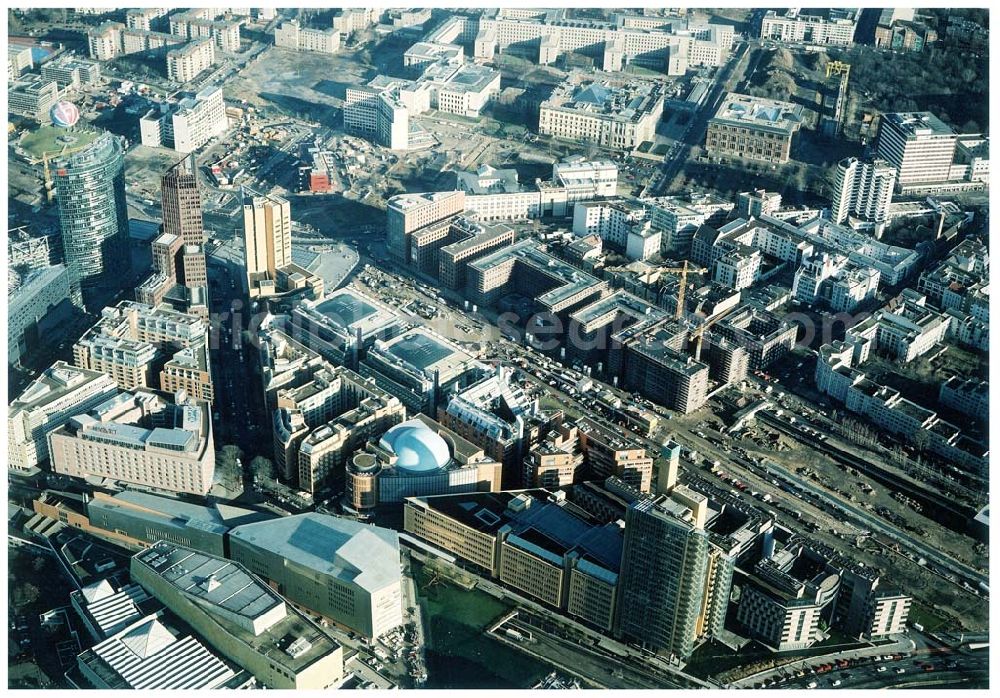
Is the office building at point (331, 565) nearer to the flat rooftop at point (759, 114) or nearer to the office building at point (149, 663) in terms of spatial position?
the office building at point (149, 663)

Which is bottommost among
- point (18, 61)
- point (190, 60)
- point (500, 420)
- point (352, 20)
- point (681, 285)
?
point (500, 420)

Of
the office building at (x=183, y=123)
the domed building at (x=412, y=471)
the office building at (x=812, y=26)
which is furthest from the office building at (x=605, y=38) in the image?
the domed building at (x=412, y=471)

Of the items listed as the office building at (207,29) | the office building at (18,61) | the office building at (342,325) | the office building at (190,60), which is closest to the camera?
the office building at (342,325)

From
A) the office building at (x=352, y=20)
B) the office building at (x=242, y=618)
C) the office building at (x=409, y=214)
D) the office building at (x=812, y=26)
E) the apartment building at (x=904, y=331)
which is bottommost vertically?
the office building at (x=242, y=618)

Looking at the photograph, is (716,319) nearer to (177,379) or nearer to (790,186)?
(790,186)

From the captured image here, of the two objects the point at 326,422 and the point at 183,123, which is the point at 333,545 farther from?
the point at 183,123

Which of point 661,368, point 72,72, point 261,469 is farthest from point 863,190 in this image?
point 72,72

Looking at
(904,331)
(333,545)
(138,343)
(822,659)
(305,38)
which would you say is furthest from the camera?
(305,38)
